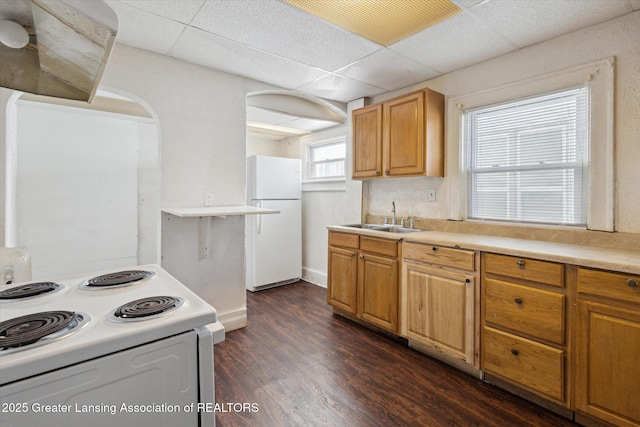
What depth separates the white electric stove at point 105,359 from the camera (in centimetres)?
74

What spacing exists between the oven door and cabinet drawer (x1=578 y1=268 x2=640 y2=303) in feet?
6.32

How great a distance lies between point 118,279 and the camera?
135cm

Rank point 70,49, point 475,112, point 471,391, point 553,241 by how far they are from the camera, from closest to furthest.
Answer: point 70,49
point 471,391
point 553,241
point 475,112

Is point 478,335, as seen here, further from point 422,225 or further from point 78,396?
point 78,396

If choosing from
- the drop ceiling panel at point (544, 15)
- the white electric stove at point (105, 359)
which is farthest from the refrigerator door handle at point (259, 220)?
the drop ceiling panel at point (544, 15)

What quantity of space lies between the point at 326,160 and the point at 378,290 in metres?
2.42

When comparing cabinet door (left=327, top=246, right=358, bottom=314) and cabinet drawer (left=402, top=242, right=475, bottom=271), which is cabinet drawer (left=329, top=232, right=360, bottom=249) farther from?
cabinet drawer (left=402, top=242, right=475, bottom=271)

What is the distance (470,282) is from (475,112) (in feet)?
5.05

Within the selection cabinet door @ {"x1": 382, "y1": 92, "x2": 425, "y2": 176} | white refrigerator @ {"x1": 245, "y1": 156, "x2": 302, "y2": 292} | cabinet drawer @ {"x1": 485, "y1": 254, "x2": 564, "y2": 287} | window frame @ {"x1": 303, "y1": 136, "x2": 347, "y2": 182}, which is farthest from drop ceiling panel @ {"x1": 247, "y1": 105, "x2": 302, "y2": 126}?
cabinet drawer @ {"x1": 485, "y1": 254, "x2": 564, "y2": 287}

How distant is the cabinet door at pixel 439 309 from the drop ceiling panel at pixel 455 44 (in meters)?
1.71

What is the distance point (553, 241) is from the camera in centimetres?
223

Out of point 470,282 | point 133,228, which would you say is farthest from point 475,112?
point 133,228

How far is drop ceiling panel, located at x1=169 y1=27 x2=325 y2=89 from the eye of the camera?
91.4 inches

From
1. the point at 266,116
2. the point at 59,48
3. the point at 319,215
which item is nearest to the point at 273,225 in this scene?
the point at 319,215
